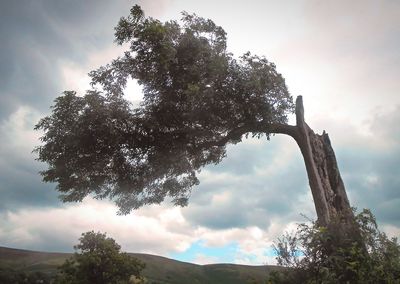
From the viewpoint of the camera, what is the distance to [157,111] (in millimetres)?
24203

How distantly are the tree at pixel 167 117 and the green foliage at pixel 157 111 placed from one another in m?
0.06

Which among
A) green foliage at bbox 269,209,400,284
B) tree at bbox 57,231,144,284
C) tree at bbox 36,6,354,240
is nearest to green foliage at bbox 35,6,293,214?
tree at bbox 36,6,354,240

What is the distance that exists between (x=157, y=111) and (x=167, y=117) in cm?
79

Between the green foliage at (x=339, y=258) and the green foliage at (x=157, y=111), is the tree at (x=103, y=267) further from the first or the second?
the green foliage at (x=339, y=258)

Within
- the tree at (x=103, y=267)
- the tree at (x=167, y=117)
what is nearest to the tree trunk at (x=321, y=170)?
the tree at (x=167, y=117)

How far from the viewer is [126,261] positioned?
56.0 meters

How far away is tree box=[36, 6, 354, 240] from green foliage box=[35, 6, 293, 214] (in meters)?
0.06

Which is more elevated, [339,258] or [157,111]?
[157,111]

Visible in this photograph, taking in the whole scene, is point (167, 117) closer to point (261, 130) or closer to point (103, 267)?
point (261, 130)

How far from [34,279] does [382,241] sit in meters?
133

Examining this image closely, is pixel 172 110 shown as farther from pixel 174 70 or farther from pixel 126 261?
pixel 126 261

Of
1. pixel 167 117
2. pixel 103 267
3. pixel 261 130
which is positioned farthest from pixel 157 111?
pixel 103 267

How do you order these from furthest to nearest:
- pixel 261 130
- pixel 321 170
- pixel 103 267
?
pixel 103 267, pixel 261 130, pixel 321 170

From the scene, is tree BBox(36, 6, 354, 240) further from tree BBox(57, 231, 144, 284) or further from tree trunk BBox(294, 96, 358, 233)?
tree BBox(57, 231, 144, 284)
